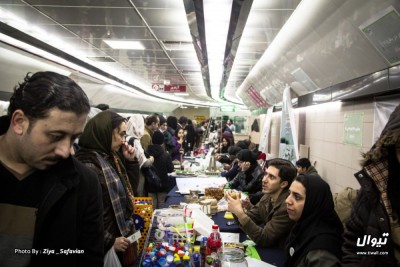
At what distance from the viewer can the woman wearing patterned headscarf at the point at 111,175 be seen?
7.25 ft

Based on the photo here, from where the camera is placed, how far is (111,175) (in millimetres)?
2316

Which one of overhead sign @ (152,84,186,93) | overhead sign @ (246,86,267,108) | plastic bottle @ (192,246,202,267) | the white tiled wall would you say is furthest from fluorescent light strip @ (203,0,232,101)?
overhead sign @ (152,84,186,93)

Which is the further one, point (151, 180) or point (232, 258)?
point (151, 180)

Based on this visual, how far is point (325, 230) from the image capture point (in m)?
2.05

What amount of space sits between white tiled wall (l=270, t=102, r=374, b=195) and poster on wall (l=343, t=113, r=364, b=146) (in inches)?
2.4

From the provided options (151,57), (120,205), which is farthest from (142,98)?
(120,205)

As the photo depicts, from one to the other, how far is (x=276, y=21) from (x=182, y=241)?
333 cm

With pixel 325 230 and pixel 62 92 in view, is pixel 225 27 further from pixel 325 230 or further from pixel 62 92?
pixel 62 92

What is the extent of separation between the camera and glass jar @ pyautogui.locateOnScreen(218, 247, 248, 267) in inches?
82.8

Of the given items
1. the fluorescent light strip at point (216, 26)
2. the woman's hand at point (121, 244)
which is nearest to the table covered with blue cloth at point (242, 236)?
the woman's hand at point (121, 244)

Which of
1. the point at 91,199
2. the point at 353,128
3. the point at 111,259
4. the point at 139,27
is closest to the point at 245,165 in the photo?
the point at 353,128

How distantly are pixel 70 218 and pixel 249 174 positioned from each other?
4.02 meters

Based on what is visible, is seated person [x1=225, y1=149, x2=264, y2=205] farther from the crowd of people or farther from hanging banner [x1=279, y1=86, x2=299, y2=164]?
the crowd of people

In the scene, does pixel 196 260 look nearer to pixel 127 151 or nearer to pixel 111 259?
pixel 111 259
